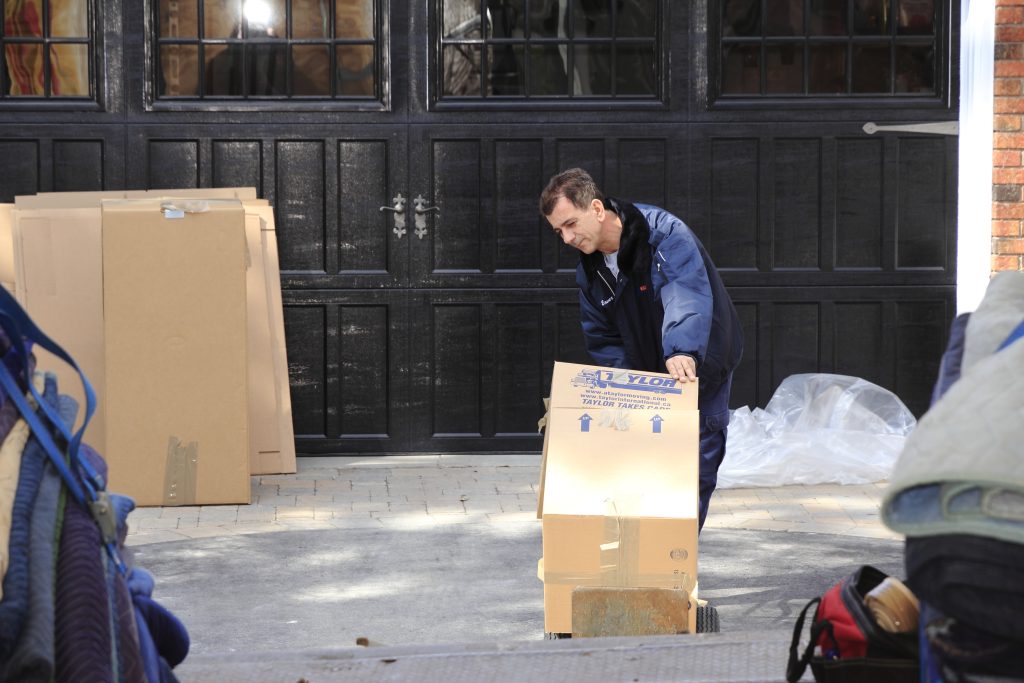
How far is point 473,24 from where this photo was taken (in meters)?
8.27

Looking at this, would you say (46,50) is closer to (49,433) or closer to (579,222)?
(579,222)

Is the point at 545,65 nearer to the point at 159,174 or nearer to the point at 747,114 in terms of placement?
the point at 747,114

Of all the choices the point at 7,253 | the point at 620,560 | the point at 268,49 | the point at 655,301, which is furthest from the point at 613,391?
the point at 268,49

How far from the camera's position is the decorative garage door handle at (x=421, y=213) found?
830cm

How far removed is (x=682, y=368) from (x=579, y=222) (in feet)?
2.28

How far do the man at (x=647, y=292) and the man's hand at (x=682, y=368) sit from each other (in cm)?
13

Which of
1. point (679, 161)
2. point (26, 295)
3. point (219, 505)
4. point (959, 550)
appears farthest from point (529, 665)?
point (679, 161)

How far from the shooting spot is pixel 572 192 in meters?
5.02

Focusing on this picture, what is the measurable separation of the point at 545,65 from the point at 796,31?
4.71 feet

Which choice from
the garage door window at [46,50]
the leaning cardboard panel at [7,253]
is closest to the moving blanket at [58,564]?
the leaning cardboard panel at [7,253]

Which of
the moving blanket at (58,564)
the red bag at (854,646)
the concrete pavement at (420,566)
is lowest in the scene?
the concrete pavement at (420,566)

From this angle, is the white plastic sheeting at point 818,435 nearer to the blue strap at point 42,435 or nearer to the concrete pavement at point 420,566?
the concrete pavement at point 420,566

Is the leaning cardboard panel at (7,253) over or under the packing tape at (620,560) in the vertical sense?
over

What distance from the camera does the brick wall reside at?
7996 mm
